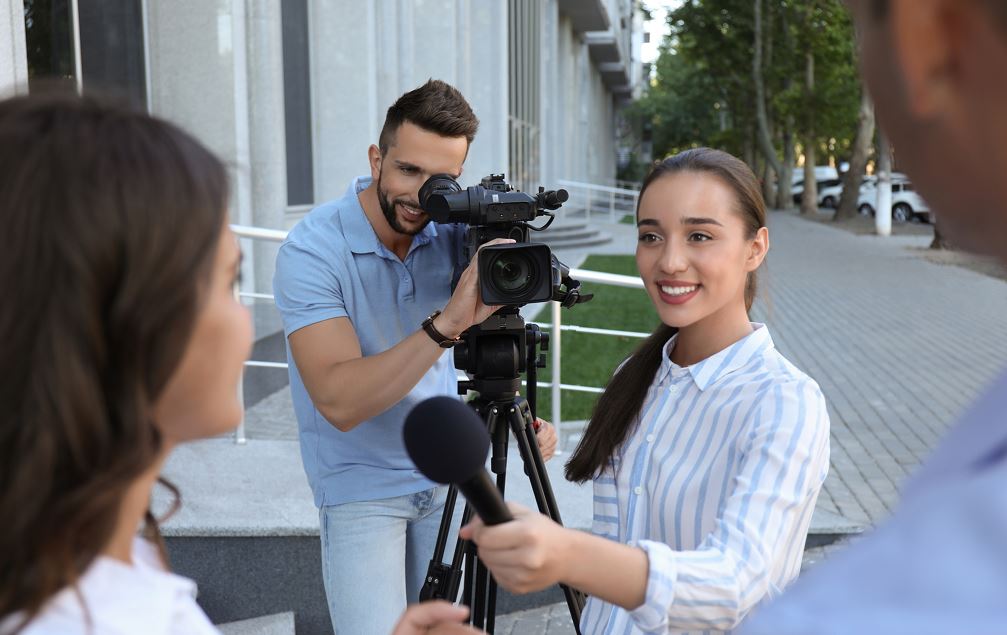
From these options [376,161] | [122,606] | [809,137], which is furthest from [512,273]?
[809,137]

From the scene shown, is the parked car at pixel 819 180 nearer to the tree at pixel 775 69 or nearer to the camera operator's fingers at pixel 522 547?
the tree at pixel 775 69

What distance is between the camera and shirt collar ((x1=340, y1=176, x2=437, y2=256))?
112 inches

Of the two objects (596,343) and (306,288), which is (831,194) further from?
(306,288)

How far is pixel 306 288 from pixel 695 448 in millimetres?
1154

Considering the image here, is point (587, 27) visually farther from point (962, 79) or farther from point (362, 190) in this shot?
point (962, 79)

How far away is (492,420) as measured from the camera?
9.17 feet

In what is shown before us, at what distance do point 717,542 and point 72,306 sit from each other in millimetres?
1205

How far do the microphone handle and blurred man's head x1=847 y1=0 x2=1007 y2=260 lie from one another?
71 centimetres

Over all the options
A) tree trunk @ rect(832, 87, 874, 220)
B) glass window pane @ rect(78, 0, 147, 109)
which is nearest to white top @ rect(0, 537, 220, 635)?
glass window pane @ rect(78, 0, 147, 109)

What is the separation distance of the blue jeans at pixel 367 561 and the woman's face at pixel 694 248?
1046mm

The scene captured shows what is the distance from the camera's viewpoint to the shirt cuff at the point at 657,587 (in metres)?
1.65

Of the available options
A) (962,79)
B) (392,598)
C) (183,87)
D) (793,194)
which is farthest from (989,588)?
(793,194)

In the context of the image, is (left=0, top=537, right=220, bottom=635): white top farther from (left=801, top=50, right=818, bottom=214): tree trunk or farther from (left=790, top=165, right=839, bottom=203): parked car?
(left=790, top=165, right=839, bottom=203): parked car

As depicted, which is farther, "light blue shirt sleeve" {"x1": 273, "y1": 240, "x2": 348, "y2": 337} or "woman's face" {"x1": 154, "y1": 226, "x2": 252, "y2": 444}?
"light blue shirt sleeve" {"x1": 273, "y1": 240, "x2": 348, "y2": 337}
